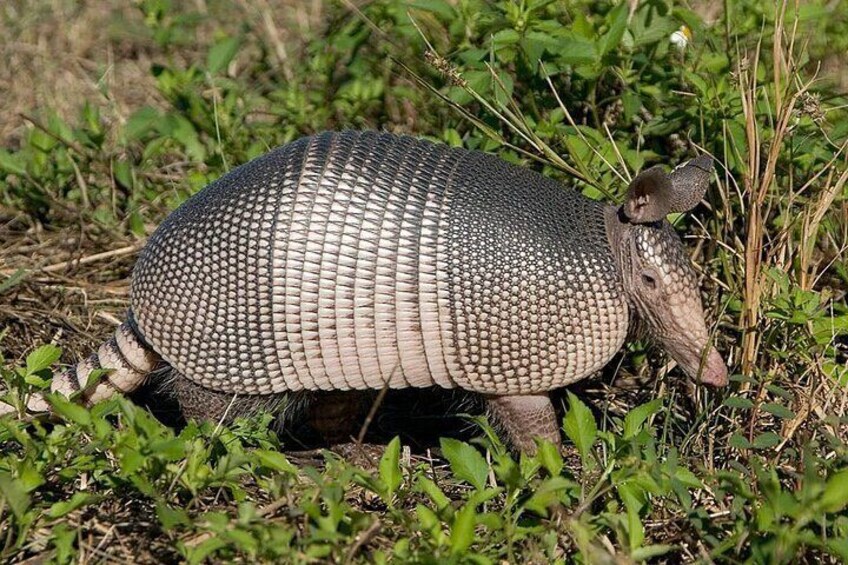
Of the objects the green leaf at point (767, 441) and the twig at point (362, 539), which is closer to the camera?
the twig at point (362, 539)

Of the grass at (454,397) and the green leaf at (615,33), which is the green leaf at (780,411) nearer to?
the grass at (454,397)

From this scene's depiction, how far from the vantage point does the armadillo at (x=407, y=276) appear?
4.38 metres

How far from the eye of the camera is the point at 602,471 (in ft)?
13.5

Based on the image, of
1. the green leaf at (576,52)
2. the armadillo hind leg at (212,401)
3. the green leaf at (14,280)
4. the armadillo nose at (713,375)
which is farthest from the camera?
the green leaf at (14,280)

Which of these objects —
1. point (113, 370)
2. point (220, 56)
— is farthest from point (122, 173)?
point (113, 370)

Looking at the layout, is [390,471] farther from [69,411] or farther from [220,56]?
[220,56]

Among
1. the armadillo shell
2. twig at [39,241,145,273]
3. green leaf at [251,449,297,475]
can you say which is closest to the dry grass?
twig at [39,241,145,273]

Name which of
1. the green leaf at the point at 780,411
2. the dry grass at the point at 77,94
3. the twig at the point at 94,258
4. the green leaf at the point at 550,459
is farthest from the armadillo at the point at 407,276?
the twig at the point at 94,258

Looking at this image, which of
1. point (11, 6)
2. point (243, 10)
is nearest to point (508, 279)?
point (243, 10)

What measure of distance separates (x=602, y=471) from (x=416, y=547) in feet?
2.61

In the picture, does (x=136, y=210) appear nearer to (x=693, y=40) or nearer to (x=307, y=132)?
(x=307, y=132)

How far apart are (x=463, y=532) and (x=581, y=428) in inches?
25.7

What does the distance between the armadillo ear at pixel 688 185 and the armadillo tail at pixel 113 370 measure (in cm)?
224

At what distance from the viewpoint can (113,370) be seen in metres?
4.80
